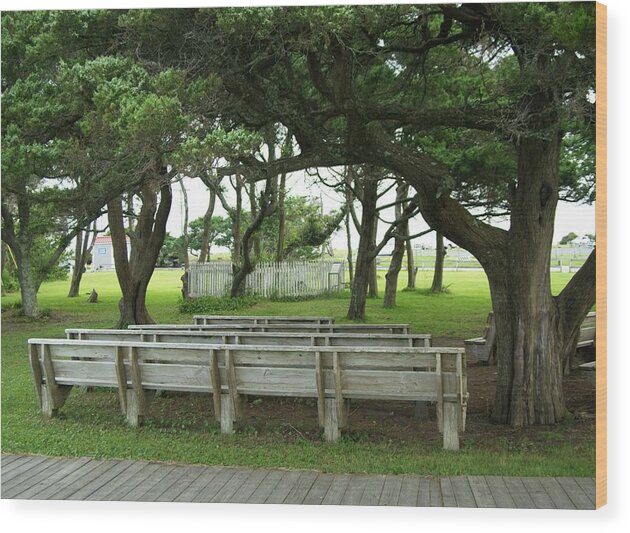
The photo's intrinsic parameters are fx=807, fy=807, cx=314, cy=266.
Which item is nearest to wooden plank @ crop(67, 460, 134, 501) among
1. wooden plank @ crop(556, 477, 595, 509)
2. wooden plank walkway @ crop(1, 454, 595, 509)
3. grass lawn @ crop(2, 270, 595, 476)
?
wooden plank walkway @ crop(1, 454, 595, 509)

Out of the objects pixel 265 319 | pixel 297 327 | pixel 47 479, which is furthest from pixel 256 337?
pixel 47 479

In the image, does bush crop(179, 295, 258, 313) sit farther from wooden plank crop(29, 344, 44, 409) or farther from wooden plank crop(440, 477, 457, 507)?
wooden plank crop(440, 477, 457, 507)

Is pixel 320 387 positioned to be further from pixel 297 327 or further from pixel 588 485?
pixel 588 485

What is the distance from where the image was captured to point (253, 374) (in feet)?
18.5

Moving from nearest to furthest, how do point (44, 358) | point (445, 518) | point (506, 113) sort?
1. point (445, 518)
2. point (506, 113)
3. point (44, 358)

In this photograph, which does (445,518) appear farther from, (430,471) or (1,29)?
(1,29)

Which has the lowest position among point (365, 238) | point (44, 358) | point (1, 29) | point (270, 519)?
point (270, 519)

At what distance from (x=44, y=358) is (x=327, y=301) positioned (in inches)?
85.2

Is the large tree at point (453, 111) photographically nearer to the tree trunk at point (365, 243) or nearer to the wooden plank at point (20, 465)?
the tree trunk at point (365, 243)

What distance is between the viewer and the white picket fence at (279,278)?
6074 millimetres

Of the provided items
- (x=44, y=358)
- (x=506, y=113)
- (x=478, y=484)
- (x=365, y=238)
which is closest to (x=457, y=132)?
(x=506, y=113)

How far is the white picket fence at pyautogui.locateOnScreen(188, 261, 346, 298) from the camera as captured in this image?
6.07m

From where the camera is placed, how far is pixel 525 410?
5836 mm

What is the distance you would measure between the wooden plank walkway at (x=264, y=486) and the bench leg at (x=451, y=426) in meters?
0.23
